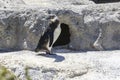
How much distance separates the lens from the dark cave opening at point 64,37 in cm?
382

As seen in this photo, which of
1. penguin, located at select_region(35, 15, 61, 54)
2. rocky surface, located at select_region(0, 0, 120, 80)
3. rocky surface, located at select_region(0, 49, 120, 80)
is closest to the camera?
rocky surface, located at select_region(0, 49, 120, 80)

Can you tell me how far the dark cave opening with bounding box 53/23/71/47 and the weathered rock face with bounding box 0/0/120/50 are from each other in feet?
0.29

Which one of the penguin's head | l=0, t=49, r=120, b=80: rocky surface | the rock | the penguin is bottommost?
l=0, t=49, r=120, b=80: rocky surface

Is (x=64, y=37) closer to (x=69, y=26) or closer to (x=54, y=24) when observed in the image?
(x=69, y=26)

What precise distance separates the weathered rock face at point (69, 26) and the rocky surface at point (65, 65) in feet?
0.94

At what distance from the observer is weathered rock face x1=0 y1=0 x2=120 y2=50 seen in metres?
3.67

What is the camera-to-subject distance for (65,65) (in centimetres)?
296

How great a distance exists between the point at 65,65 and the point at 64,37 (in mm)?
953

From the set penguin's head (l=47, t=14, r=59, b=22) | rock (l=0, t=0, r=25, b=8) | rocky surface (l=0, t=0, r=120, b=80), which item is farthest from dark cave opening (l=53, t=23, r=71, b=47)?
rock (l=0, t=0, r=25, b=8)

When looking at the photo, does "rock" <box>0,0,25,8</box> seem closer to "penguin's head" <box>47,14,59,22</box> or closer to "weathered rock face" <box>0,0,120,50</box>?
"weathered rock face" <box>0,0,120,50</box>

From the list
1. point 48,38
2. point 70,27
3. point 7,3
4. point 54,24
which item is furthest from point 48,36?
point 7,3

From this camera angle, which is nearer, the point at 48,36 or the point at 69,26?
the point at 48,36

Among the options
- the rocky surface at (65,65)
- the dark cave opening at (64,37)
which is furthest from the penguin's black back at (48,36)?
the dark cave opening at (64,37)

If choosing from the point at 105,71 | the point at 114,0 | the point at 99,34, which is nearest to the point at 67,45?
the point at 99,34
